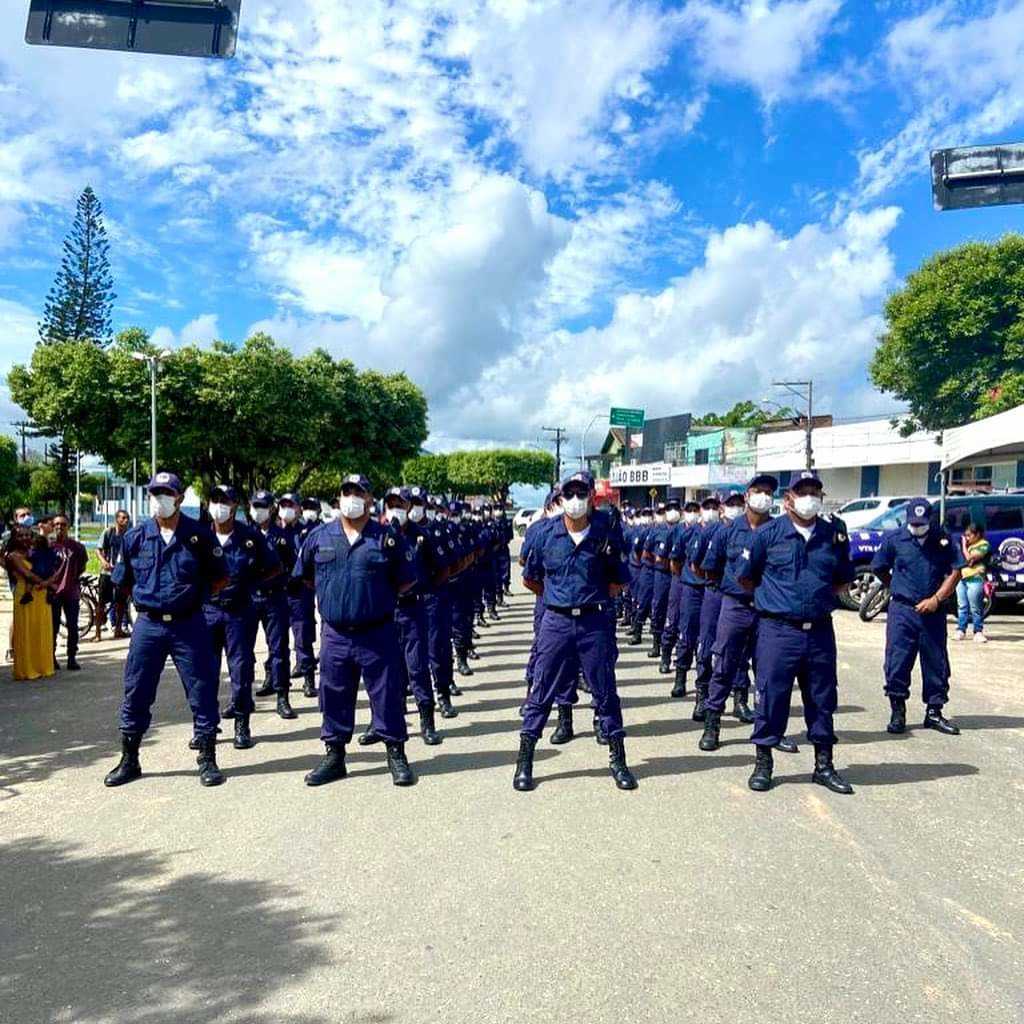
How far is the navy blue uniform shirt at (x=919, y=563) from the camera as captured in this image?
6.99 meters

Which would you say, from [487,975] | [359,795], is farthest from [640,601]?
[487,975]

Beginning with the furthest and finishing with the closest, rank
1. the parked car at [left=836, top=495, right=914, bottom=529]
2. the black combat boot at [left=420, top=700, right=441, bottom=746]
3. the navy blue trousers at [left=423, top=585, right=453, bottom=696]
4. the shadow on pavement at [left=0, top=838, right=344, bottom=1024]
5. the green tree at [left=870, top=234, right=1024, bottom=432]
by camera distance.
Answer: the green tree at [left=870, top=234, right=1024, bottom=432] < the parked car at [left=836, top=495, right=914, bottom=529] < the navy blue trousers at [left=423, top=585, right=453, bottom=696] < the black combat boot at [left=420, top=700, right=441, bottom=746] < the shadow on pavement at [left=0, top=838, right=344, bottom=1024]

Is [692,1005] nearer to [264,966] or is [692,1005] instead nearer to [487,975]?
[487,975]

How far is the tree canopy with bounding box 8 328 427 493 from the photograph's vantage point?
1034 inches

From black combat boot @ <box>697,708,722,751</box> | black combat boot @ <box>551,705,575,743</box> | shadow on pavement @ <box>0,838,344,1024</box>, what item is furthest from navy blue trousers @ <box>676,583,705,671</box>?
shadow on pavement @ <box>0,838,344,1024</box>

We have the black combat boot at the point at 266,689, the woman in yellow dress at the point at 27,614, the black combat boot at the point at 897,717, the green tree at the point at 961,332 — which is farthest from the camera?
the green tree at the point at 961,332

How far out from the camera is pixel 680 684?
848 cm

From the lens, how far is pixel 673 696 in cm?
836

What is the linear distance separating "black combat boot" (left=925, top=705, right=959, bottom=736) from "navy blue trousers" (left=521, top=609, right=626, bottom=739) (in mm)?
3211

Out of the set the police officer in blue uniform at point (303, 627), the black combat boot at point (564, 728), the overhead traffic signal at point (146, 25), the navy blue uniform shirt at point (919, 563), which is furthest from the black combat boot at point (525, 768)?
the overhead traffic signal at point (146, 25)

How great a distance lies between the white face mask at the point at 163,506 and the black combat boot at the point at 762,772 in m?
4.23

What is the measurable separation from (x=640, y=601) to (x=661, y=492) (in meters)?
49.5

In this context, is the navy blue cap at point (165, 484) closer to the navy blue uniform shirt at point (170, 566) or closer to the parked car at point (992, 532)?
the navy blue uniform shirt at point (170, 566)

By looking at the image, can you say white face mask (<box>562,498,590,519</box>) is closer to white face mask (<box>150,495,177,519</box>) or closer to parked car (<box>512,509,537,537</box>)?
white face mask (<box>150,495,177,519</box>)
